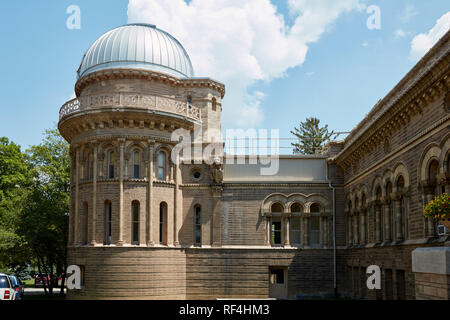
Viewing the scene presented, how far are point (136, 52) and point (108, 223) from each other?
10.9m

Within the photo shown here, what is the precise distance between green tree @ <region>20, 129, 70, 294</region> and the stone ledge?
3111cm

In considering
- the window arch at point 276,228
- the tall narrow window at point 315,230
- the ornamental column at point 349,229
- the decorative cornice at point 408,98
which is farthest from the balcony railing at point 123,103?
the ornamental column at point 349,229

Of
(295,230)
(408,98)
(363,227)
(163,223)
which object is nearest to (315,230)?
(295,230)

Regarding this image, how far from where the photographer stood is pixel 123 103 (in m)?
29.0

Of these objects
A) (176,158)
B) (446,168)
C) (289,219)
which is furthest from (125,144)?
(446,168)

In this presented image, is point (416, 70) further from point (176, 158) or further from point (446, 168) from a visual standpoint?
point (176, 158)

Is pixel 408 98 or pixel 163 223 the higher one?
pixel 408 98

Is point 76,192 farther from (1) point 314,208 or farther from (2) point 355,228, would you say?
(2) point 355,228

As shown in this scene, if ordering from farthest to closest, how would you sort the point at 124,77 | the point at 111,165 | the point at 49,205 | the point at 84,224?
1. the point at 49,205
2. the point at 124,77
3. the point at 84,224
4. the point at 111,165

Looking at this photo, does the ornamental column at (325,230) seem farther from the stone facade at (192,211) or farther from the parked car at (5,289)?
the parked car at (5,289)

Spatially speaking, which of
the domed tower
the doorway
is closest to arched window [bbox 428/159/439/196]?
the doorway

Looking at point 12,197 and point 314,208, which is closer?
point 314,208

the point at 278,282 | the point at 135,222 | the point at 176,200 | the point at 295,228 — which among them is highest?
the point at 176,200
